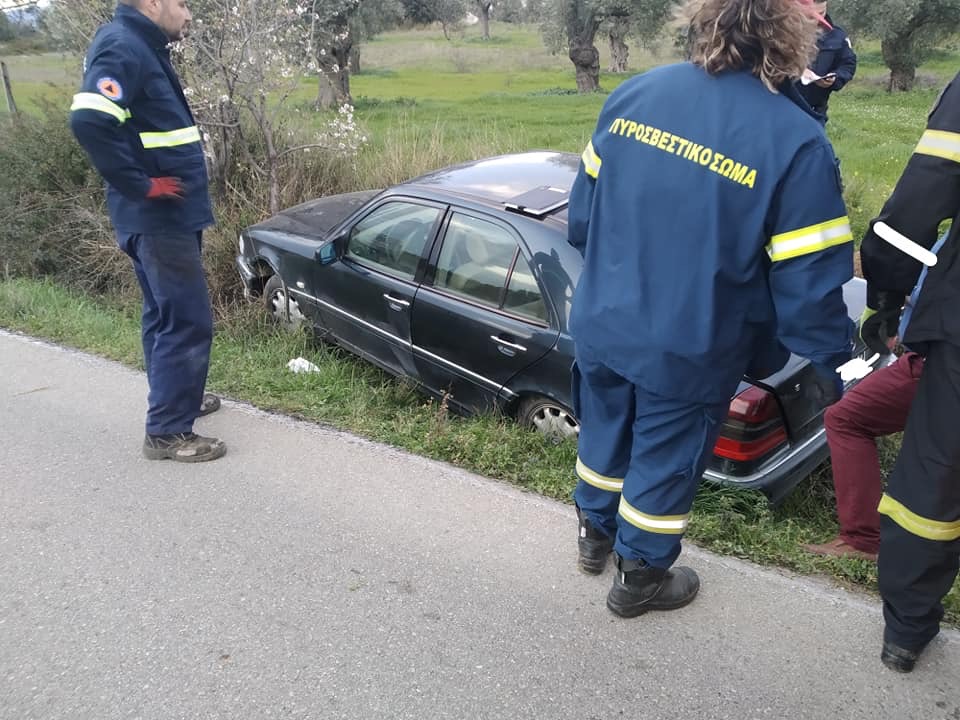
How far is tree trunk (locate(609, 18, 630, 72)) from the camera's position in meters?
25.5

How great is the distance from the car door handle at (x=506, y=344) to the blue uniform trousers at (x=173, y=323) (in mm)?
1482

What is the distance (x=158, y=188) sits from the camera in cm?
374

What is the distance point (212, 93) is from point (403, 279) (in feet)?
13.1

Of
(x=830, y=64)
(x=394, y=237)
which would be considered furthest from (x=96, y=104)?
(x=830, y=64)

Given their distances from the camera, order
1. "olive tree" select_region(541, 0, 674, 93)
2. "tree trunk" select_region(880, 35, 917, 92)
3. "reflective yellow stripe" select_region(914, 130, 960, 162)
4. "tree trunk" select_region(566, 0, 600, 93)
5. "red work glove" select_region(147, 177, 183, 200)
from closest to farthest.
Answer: "reflective yellow stripe" select_region(914, 130, 960, 162) → "red work glove" select_region(147, 177, 183, 200) → "tree trunk" select_region(880, 35, 917, 92) → "olive tree" select_region(541, 0, 674, 93) → "tree trunk" select_region(566, 0, 600, 93)

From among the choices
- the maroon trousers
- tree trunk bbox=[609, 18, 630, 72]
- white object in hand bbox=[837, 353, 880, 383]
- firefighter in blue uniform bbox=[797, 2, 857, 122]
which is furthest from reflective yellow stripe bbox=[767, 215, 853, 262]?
tree trunk bbox=[609, 18, 630, 72]

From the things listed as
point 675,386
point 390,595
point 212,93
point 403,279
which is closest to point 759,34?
point 675,386

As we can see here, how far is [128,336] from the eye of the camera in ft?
19.9

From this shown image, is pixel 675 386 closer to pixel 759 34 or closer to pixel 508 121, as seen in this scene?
pixel 759 34

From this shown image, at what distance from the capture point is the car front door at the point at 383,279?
15.3 ft

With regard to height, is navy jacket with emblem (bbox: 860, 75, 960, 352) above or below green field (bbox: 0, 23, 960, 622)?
above

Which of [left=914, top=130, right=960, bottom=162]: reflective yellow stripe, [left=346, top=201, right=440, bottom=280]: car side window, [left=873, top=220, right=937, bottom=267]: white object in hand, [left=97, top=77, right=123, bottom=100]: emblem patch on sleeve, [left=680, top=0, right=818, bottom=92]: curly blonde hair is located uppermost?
[left=680, top=0, right=818, bottom=92]: curly blonde hair

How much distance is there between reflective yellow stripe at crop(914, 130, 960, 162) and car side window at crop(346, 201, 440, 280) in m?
2.76

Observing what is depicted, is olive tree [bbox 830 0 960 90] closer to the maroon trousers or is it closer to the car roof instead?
the car roof
